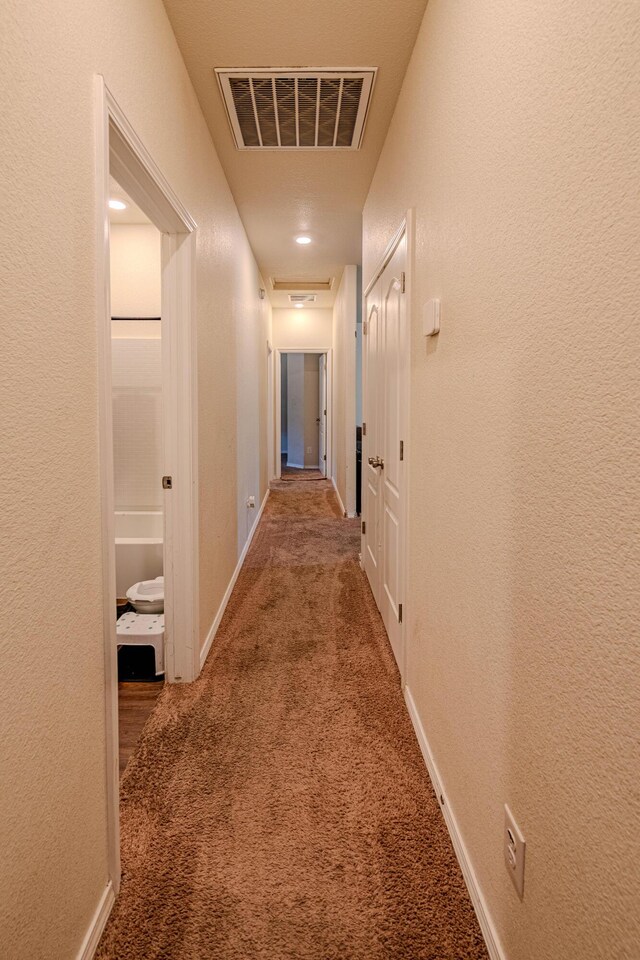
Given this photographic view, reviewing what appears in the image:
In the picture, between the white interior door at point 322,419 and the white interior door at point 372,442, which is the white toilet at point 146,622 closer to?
the white interior door at point 372,442

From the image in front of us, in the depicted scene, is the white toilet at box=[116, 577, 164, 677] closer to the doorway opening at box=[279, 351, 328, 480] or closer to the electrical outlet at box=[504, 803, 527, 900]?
the electrical outlet at box=[504, 803, 527, 900]

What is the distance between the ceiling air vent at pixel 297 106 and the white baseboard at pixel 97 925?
9.23 feet

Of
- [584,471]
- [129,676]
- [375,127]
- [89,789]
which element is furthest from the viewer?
[375,127]

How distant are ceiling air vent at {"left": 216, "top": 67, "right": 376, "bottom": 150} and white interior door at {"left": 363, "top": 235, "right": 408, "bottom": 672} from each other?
2.28ft

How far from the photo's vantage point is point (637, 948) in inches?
26.3

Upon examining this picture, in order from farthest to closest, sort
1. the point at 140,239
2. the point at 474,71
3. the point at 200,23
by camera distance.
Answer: the point at 140,239
the point at 200,23
the point at 474,71

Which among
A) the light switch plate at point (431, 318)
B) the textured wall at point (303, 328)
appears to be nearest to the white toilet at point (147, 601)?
the light switch plate at point (431, 318)

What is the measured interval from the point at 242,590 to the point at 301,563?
734mm

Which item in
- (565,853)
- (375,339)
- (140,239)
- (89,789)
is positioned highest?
(140,239)

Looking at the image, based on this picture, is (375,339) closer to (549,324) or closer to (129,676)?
(129,676)

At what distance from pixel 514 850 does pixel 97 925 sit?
92 cm

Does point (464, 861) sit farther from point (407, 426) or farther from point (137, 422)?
point (137, 422)

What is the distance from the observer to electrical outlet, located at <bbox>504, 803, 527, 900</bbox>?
40.1 inches

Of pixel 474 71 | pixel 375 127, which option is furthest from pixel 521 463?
pixel 375 127
